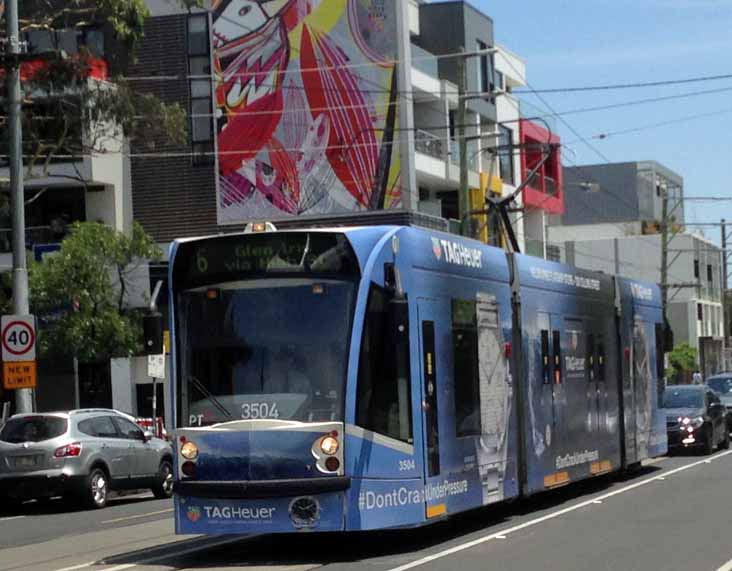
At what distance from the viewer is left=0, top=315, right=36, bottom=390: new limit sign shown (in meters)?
25.5

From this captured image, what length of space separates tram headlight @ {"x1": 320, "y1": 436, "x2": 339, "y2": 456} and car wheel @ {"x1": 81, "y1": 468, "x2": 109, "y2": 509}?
11.3m

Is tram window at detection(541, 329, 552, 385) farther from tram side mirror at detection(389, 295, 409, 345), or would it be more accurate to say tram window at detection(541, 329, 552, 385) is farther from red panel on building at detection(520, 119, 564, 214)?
red panel on building at detection(520, 119, 564, 214)

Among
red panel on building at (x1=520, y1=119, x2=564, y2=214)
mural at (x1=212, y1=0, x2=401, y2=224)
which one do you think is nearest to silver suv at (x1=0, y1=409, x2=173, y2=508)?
mural at (x1=212, y1=0, x2=401, y2=224)

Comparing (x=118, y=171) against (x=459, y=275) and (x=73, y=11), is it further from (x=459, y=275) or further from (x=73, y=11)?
(x=459, y=275)

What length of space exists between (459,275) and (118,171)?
32242 millimetres

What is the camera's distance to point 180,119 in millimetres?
30781

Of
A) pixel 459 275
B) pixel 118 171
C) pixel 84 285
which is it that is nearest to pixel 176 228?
pixel 118 171

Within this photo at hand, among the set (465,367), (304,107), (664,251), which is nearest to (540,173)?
(664,251)

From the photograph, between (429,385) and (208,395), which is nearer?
(208,395)

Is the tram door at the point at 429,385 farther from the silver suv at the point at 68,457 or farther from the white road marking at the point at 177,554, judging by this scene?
the silver suv at the point at 68,457

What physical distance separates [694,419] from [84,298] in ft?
50.5

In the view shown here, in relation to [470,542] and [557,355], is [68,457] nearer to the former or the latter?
[557,355]

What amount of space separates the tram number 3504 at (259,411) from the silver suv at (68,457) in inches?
423

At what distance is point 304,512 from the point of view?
13.6m
